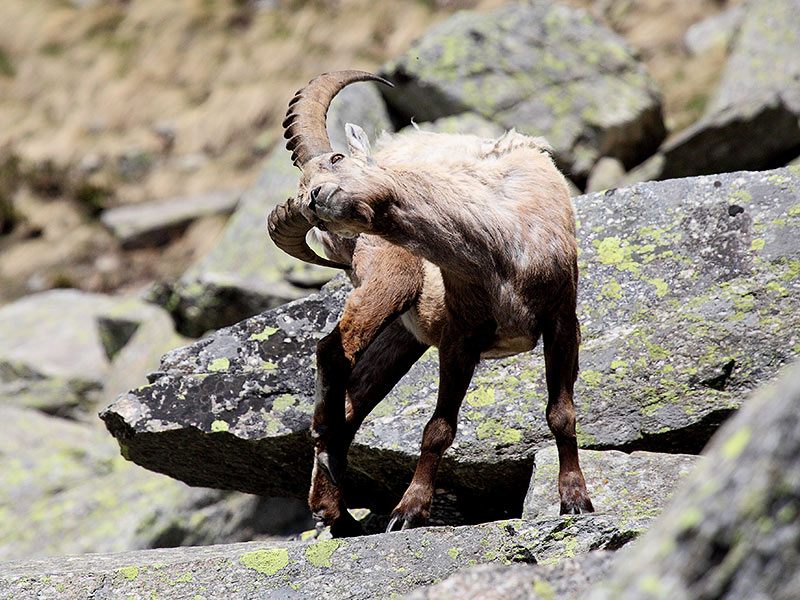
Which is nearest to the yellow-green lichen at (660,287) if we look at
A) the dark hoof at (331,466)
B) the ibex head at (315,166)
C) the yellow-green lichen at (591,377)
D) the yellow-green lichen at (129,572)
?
the yellow-green lichen at (591,377)

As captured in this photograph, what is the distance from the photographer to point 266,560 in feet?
16.3

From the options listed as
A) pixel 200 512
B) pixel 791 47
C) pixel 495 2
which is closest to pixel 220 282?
pixel 200 512

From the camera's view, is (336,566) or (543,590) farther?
(336,566)

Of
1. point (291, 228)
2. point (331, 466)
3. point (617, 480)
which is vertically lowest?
point (617, 480)

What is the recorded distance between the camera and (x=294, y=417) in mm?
6879

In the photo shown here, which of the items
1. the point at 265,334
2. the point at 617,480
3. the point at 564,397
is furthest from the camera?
the point at 265,334

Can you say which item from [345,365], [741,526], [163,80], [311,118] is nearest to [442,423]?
[345,365]

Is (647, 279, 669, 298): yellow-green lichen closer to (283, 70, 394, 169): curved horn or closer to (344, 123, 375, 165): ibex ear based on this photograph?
(283, 70, 394, 169): curved horn

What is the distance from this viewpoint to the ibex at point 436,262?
16.7 ft

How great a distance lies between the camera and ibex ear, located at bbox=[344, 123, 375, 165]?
→ 16.8 feet

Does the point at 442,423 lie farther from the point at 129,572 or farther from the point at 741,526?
the point at 741,526

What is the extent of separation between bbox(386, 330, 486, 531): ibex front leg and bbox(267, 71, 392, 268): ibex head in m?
1.05

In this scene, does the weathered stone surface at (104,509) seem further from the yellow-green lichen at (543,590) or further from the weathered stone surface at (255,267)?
the yellow-green lichen at (543,590)

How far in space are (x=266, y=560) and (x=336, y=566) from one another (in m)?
0.39
